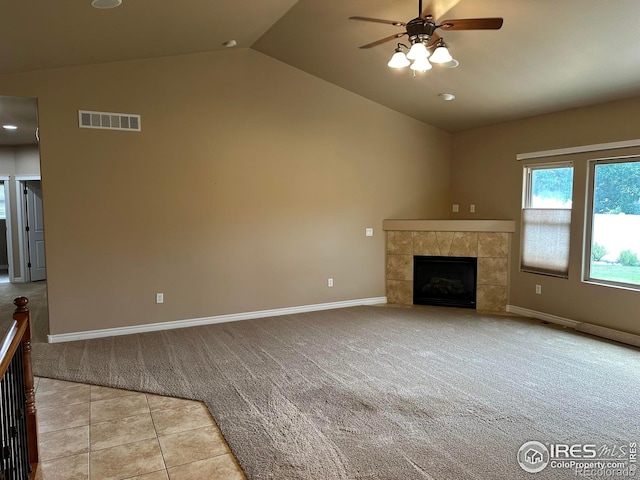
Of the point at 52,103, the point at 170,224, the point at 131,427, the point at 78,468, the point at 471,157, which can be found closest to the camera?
the point at 78,468

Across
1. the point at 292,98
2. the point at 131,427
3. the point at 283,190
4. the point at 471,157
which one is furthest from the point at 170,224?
the point at 471,157

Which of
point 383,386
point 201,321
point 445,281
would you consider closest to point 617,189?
point 445,281

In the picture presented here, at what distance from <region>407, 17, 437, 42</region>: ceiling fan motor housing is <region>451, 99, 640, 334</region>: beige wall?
2.77m

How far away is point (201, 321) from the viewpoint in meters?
5.29

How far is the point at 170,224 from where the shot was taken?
16.6 ft

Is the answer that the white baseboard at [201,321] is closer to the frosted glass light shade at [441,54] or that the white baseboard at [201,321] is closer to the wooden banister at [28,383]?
the wooden banister at [28,383]

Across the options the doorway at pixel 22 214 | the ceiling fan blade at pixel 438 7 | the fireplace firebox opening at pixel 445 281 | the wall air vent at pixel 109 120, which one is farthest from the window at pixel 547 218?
the doorway at pixel 22 214

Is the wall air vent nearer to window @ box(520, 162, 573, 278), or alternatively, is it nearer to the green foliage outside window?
window @ box(520, 162, 573, 278)

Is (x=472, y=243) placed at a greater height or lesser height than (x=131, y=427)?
greater

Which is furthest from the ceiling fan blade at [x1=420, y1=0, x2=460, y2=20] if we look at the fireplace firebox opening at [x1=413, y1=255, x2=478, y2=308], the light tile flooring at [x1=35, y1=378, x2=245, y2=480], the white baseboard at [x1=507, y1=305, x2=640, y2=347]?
the white baseboard at [x1=507, y1=305, x2=640, y2=347]

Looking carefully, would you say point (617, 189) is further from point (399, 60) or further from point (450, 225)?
point (399, 60)

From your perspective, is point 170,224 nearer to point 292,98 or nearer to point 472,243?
point 292,98

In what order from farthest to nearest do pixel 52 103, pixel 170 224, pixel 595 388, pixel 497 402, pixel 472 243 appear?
pixel 472 243 → pixel 170 224 → pixel 52 103 → pixel 595 388 → pixel 497 402

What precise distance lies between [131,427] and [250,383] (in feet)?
3.18
